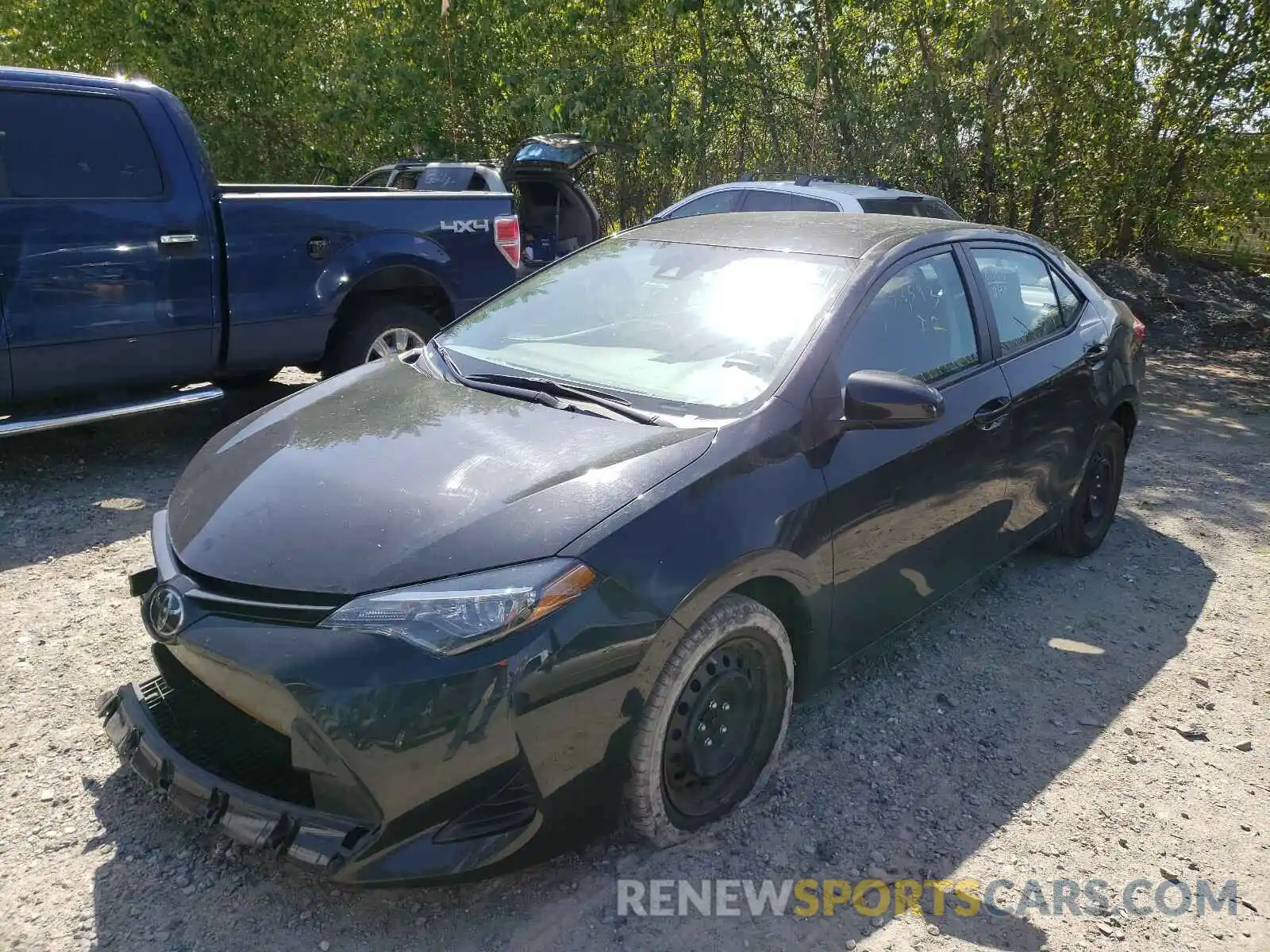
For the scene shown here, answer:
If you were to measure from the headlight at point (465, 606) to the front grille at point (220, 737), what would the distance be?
367 millimetres

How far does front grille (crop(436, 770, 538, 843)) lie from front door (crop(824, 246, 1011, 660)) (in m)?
1.19

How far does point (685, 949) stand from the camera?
2479 mm

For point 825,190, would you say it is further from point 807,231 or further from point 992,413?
point 992,413

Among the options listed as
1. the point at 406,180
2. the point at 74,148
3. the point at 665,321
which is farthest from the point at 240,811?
the point at 406,180

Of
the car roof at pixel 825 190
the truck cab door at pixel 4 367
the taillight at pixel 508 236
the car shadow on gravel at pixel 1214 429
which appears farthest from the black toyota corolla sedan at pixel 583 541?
the car roof at pixel 825 190

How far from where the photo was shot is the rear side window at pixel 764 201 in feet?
27.4

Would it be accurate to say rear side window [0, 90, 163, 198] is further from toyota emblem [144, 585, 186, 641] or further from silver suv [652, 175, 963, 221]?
silver suv [652, 175, 963, 221]

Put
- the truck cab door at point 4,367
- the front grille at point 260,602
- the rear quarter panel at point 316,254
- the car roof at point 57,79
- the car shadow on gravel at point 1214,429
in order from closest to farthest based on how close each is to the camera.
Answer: the front grille at point 260,602, the truck cab door at point 4,367, the car roof at point 57,79, the rear quarter panel at point 316,254, the car shadow on gravel at point 1214,429

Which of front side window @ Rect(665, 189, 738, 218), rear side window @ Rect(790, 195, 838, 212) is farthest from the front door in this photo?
front side window @ Rect(665, 189, 738, 218)

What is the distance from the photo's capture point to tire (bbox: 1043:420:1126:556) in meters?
4.74

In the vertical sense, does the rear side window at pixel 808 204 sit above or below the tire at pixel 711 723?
above

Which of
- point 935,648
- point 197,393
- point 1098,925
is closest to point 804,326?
point 935,648

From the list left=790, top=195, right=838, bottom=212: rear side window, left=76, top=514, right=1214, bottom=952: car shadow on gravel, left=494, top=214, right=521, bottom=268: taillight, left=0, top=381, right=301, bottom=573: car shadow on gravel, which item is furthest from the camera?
left=790, top=195, right=838, bottom=212: rear side window

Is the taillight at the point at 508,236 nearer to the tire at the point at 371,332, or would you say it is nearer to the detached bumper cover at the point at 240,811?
the tire at the point at 371,332
